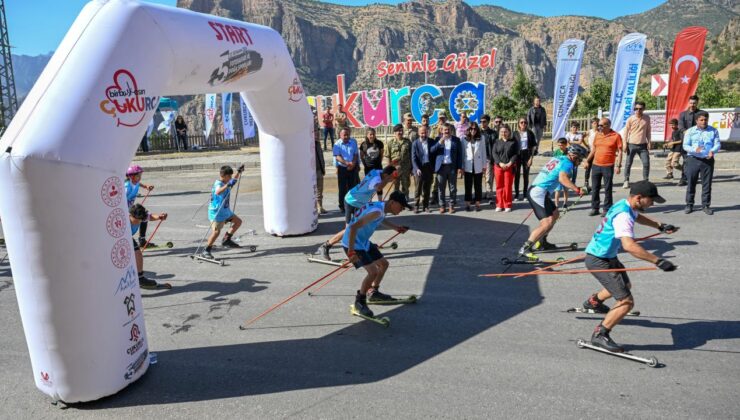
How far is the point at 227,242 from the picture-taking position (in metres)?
10.4

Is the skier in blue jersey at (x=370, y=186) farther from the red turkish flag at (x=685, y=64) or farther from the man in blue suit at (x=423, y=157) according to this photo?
the red turkish flag at (x=685, y=64)

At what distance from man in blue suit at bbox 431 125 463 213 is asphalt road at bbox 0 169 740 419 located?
279 centimetres

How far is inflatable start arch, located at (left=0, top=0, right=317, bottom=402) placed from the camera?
4.50 m

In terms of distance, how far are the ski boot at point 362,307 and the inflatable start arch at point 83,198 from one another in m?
2.52

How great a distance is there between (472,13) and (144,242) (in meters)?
→ 191

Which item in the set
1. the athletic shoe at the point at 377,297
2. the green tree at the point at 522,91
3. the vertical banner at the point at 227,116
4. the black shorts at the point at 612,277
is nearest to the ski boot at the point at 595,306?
the black shorts at the point at 612,277

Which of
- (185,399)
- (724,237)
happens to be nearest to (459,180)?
(724,237)

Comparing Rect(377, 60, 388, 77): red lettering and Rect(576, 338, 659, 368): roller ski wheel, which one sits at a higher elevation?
→ Rect(377, 60, 388, 77): red lettering

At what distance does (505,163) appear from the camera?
1178 centimetres

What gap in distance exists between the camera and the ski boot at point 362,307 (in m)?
6.71

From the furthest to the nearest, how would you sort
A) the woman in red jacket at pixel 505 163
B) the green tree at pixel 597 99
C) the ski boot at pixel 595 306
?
the green tree at pixel 597 99
the woman in red jacket at pixel 505 163
the ski boot at pixel 595 306

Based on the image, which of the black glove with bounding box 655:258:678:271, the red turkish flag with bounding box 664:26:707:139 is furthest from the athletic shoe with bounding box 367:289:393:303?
the red turkish flag with bounding box 664:26:707:139

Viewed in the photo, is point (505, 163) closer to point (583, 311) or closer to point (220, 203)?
point (583, 311)

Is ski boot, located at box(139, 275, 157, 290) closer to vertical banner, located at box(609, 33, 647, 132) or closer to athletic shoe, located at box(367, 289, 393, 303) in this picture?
athletic shoe, located at box(367, 289, 393, 303)
